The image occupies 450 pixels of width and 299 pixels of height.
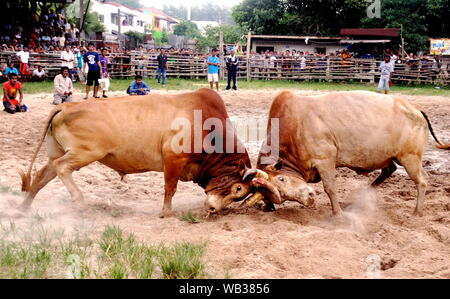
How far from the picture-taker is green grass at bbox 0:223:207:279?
12.2ft

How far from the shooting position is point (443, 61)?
24.9 meters

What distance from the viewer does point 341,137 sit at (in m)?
6.09

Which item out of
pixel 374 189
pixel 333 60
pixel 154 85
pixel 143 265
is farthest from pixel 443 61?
pixel 143 265

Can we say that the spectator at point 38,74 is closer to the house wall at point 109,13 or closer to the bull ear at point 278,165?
the bull ear at point 278,165

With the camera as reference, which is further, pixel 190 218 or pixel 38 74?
pixel 38 74

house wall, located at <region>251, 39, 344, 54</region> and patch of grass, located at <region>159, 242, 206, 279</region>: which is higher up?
house wall, located at <region>251, 39, 344, 54</region>

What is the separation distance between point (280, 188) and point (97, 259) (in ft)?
8.07

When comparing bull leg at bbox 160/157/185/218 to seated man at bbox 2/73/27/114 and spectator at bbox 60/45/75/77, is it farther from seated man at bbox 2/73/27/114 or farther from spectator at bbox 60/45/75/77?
spectator at bbox 60/45/75/77

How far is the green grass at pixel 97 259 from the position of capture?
3.71 metres

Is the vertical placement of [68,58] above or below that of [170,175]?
above

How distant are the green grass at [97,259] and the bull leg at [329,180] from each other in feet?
7.28

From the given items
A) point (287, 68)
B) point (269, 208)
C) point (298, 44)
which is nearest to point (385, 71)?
point (287, 68)

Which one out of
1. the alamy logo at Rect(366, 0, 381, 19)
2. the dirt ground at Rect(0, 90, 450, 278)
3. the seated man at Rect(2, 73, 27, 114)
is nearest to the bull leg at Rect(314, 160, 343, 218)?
the dirt ground at Rect(0, 90, 450, 278)

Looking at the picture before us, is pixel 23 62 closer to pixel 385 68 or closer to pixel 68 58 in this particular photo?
pixel 68 58
